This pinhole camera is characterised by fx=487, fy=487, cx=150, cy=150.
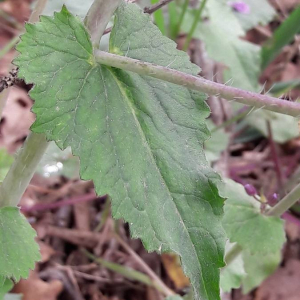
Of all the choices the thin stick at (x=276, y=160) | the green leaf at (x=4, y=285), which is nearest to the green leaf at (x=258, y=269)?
the thin stick at (x=276, y=160)

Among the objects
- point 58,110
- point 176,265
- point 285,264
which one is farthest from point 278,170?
point 58,110

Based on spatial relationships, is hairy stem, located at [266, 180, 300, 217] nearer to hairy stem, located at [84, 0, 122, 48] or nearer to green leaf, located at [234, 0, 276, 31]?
hairy stem, located at [84, 0, 122, 48]

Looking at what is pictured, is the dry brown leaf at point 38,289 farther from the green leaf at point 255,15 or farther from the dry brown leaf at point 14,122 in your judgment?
the green leaf at point 255,15

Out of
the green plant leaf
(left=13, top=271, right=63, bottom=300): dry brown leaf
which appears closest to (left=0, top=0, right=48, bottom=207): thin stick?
(left=13, top=271, right=63, bottom=300): dry brown leaf

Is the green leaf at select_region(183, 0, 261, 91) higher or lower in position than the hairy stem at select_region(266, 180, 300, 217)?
lower

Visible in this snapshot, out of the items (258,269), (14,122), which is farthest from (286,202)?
(14,122)
